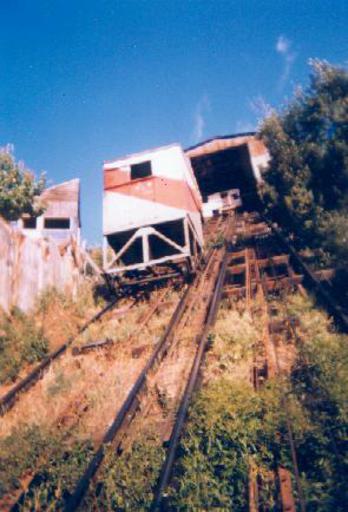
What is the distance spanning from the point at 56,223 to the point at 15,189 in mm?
10140

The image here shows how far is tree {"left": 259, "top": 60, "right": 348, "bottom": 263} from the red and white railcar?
106 inches

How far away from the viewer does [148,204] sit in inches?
434

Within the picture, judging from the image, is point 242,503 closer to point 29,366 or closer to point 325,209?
point 29,366

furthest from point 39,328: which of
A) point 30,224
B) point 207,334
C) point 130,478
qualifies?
point 30,224

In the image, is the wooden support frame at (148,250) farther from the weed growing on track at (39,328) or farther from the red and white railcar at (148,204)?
the weed growing on track at (39,328)

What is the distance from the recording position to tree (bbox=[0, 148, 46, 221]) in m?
12.9

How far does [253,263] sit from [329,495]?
694 centimetres

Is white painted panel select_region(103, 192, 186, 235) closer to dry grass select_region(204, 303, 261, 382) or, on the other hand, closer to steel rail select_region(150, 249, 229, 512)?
steel rail select_region(150, 249, 229, 512)

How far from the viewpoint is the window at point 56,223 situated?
22734 millimetres

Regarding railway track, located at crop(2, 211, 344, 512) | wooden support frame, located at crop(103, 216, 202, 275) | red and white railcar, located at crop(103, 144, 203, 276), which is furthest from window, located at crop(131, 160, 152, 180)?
railway track, located at crop(2, 211, 344, 512)

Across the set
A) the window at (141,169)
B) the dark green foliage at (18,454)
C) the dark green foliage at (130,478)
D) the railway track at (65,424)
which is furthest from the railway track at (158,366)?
the window at (141,169)

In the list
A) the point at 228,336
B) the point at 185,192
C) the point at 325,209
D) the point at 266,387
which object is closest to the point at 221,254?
the point at 185,192

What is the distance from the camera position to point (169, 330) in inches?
252

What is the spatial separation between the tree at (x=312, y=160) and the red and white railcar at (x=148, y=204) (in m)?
2.69
